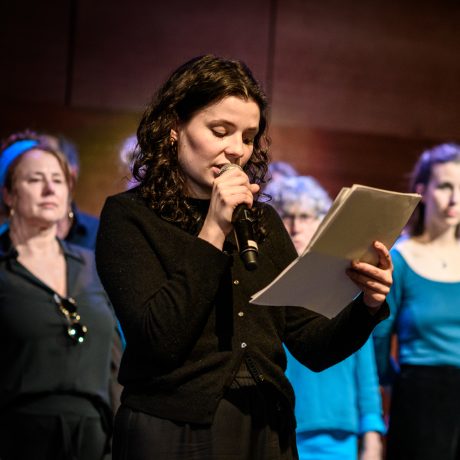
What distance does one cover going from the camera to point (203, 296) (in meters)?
1.32

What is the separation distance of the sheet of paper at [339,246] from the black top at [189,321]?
3.4 inches

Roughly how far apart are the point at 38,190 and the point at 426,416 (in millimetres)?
1512

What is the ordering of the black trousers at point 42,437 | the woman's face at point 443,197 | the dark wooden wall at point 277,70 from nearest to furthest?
the black trousers at point 42,437 < the woman's face at point 443,197 < the dark wooden wall at point 277,70

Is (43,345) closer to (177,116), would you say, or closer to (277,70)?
(177,116)

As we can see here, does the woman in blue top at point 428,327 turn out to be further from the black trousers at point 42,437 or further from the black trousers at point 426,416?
the black trousers at point 42,437

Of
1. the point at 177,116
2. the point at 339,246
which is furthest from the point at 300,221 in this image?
the point at 339,246

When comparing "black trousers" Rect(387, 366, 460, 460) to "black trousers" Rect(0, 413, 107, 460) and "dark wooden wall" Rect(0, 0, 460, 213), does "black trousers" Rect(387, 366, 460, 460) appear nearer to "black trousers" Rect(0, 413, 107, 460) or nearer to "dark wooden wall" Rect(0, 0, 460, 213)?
"black trousers" Rect(0, 413, 107, 460)

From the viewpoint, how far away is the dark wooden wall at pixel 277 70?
13.0ft

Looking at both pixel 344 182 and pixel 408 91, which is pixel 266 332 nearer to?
pixel 344 182

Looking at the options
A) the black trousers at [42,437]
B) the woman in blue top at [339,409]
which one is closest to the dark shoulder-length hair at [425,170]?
the woman in blue top at [339,409]

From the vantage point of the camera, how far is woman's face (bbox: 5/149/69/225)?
2801 mm

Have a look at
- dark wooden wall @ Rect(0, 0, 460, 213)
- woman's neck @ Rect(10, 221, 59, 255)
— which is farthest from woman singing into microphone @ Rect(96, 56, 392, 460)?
dark wooden wall @ Rect(0, 0, 460, 213)

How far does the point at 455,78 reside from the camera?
4551 mm

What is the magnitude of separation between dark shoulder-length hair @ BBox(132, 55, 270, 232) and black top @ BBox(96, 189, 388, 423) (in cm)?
3
